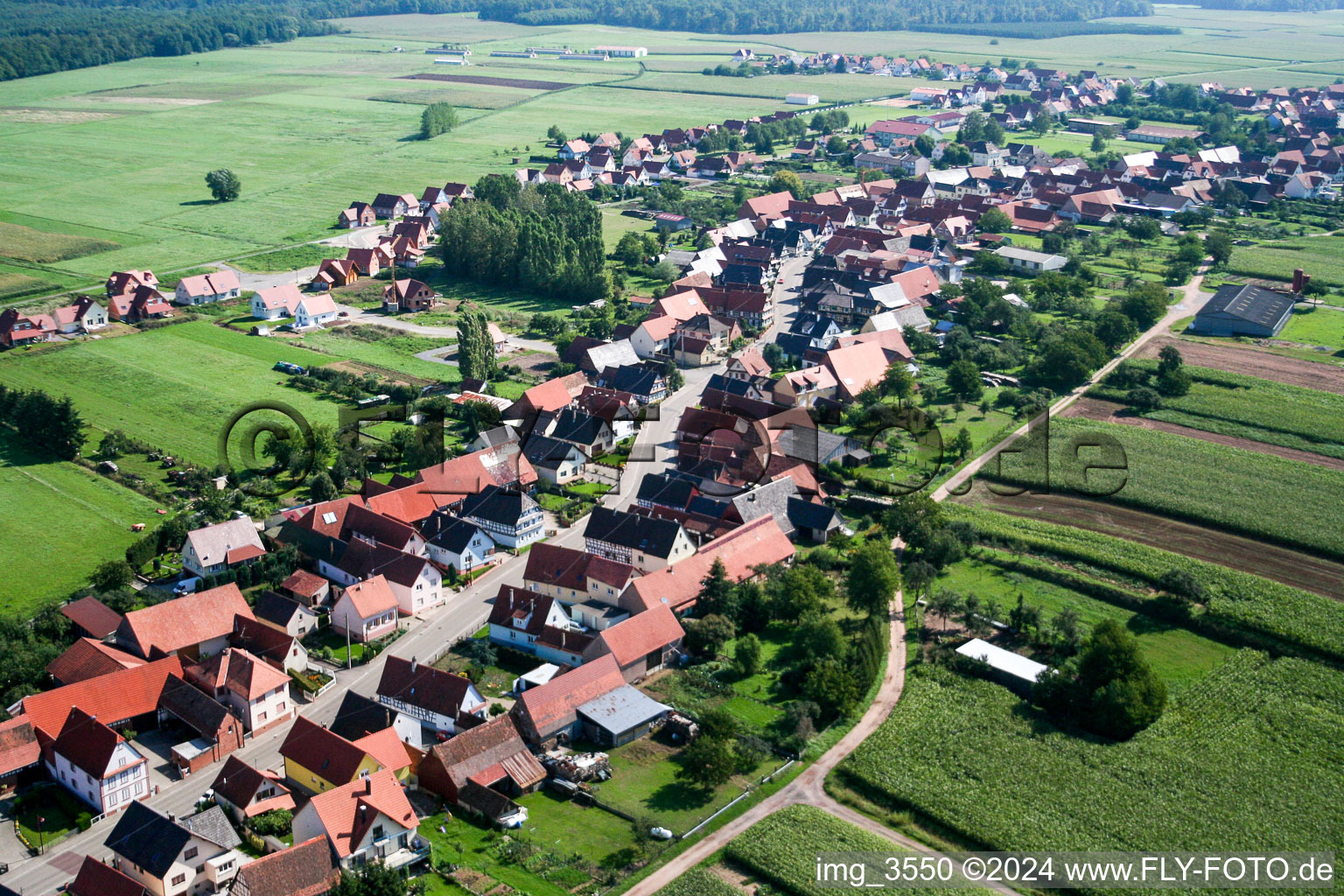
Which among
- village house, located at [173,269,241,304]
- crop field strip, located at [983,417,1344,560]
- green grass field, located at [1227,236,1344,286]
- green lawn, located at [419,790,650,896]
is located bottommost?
green lawn, located at [419,790,650,896]

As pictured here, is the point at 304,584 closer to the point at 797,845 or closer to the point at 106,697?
the point at 106,697

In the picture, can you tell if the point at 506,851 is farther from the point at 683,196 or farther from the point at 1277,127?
the point at 1277,127

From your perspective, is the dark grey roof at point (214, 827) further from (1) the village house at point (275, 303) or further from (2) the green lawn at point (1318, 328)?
(2) the green lawn at point (1318, 328)

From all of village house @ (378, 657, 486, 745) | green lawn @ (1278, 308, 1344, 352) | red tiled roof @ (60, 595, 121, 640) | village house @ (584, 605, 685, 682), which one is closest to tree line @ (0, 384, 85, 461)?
red tiled roof @ (60, 595, 121, 640)

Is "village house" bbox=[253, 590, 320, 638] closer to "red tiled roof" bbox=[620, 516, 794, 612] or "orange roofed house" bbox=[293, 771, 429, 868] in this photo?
"orange roofed house" bbox=[293, 771, 429, 868]

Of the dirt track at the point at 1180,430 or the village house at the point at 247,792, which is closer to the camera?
the village house at the point at 247,792

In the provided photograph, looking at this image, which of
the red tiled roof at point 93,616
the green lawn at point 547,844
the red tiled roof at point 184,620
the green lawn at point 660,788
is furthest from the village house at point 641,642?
the red tiled roof at point 93,616
